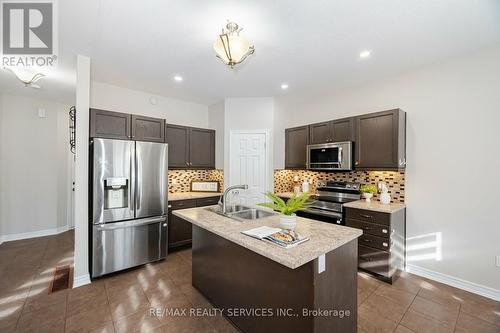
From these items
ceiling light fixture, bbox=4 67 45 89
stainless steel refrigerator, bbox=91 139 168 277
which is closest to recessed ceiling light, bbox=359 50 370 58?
stainless steel refrigerator, bbox=91 139 168 277

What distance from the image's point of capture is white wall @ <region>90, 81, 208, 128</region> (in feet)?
12.0

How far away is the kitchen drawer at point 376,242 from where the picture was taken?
271cm

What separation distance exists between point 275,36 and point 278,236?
2056 mm

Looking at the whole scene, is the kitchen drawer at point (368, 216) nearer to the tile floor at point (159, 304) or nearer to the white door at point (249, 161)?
the tile floor at point (159, 304)

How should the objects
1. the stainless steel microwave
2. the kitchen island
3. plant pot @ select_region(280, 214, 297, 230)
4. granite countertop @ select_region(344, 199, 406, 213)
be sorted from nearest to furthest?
the kitchen island → plant pot @ select_region(280, 214, 297, 230) → granite countertop @ select_region(344, 199, 406, 213) → the stainless steel microwave

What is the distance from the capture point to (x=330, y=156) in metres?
3.55

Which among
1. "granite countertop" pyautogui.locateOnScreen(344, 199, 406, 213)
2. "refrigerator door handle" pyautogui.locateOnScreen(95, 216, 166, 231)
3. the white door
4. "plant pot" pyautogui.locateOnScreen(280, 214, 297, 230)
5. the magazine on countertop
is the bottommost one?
"refrigerator door handle" pyautogui.locateOnScreen(95, 216, 166, 231)

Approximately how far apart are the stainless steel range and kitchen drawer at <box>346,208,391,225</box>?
0.13 m

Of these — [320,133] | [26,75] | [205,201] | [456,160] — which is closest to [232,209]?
[205,201]

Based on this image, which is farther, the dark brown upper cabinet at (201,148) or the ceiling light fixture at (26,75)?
the dark brown upper cabinet at (201,148)

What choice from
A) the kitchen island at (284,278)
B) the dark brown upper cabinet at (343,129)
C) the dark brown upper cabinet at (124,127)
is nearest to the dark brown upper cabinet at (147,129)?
the dark brown upper cabinet at (124,127)

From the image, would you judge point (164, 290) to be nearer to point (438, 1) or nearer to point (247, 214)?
point (247, 214)

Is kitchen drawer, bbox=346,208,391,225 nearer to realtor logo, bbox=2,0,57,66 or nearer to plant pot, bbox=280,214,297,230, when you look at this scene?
plant pot, bbox=280,214,297,230

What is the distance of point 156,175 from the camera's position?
3.27m
